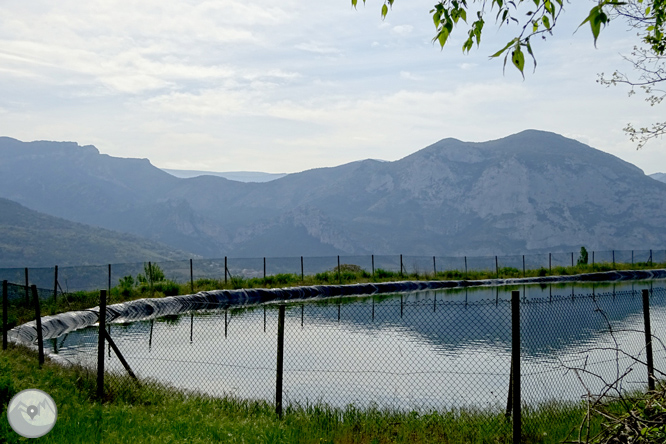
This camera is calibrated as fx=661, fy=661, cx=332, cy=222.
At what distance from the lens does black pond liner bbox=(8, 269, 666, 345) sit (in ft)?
75.5

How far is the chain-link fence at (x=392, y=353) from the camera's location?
1369cm

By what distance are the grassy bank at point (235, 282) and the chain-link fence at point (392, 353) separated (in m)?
2.31

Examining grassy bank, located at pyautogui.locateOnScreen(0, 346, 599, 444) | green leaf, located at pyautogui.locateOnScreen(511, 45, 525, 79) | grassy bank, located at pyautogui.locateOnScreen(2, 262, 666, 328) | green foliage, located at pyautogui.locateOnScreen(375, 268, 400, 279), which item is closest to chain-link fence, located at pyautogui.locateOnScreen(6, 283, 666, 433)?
grassy bank, located at pyautogui.locateOnScreen(0, 346, 599, 444)

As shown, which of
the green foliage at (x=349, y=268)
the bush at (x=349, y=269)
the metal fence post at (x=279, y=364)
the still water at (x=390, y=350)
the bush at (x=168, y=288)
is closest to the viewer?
the metal fence post at (x=279, y=364)

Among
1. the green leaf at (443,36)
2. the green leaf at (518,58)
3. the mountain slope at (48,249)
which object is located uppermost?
the green leaf at (443,36)

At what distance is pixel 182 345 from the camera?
20.2 metres

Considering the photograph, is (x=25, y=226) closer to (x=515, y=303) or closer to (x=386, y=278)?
(x=386, y=278)

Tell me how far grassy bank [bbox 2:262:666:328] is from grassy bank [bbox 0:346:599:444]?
439 inches

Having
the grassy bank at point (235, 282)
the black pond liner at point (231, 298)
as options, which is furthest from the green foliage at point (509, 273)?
the black pond liner at point (231, 298)

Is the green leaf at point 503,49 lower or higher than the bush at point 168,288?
higher

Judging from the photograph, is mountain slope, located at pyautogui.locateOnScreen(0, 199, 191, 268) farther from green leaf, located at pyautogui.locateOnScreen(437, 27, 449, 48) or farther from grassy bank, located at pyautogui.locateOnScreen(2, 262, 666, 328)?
green leaf, located at pyautogui.locateOnScreen(437, 27, 449, 48)

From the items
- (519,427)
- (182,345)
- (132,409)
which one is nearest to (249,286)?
(182,345)

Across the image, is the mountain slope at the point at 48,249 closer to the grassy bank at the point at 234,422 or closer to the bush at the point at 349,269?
the bush at the point at 349,269

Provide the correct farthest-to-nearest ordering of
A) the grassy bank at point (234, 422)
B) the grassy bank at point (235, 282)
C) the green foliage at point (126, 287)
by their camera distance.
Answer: the green foliage at point (126, 287) < the grassy bank at point (235, 282) < the grassy bank at point (234, 422)
